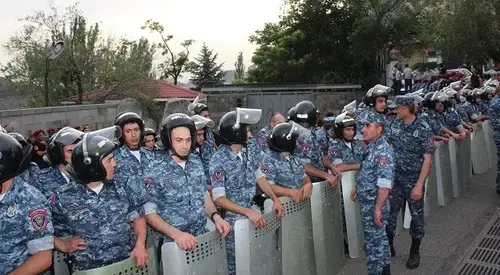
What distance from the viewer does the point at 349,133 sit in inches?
210

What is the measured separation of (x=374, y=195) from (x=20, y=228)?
2.97m

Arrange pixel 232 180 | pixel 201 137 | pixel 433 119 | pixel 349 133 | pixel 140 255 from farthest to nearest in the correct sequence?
1. pixel 433 119
2. pixel 349 133
3. pixel 201 137
4. pixel 232 180
5. pixel 140 255

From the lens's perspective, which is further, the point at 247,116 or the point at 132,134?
the point at 132,134

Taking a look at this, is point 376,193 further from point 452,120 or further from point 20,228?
point 452,120

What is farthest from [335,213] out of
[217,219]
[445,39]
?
[445,39]

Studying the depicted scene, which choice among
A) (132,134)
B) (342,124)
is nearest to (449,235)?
(342,124)

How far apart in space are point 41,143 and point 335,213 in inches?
152

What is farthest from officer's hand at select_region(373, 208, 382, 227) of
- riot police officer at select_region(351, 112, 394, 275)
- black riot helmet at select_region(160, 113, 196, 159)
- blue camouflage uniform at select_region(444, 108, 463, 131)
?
blue camouflage uniform at select_region(444, 108, 463, 131)

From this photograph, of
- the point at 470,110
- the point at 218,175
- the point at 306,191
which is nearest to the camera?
the point at 218,175

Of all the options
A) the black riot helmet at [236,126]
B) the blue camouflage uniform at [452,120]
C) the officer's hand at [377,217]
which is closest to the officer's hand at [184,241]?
the black riot helmet at [236,126]

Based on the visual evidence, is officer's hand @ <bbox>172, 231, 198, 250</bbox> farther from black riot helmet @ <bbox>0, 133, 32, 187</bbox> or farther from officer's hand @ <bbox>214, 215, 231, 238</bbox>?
black riot helmet @ <bbox>0, 133, 32, 187</bbox>

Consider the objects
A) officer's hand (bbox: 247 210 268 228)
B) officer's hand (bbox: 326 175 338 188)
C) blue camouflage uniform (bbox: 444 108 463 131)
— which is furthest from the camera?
blue camouflage uniform (bbox: 444 108 463 131)

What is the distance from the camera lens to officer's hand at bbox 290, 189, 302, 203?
158 inches

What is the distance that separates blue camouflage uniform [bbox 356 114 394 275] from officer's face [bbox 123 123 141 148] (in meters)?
2.27
